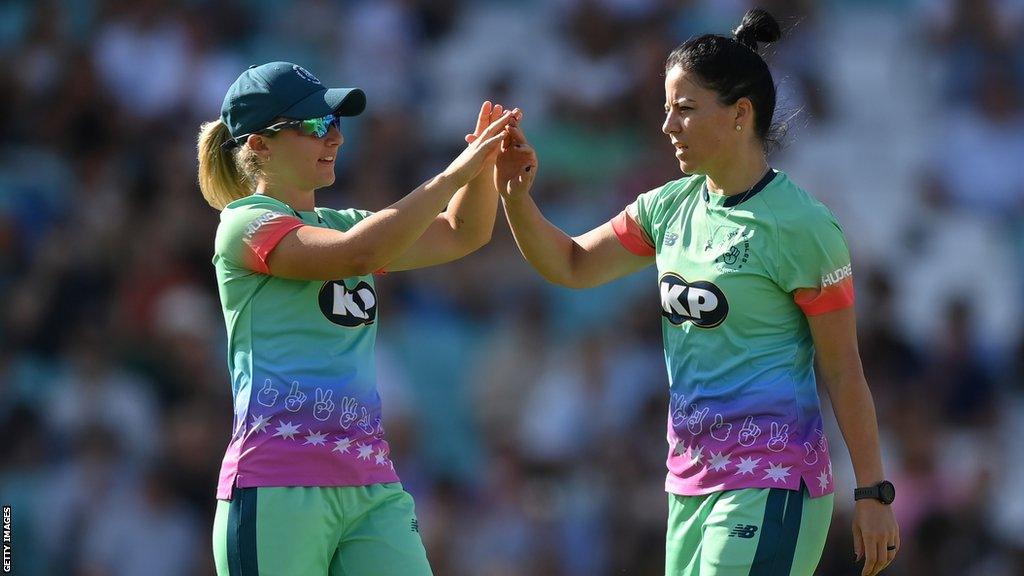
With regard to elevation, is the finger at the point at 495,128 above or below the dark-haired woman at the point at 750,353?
above

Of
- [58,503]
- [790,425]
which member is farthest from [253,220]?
[58,503]

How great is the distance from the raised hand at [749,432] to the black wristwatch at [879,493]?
30 cm

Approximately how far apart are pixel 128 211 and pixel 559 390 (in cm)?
271

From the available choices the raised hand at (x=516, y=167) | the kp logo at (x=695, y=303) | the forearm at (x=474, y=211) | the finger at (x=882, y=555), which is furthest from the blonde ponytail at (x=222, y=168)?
the finger at (x=882, y=555)

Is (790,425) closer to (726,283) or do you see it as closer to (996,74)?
(726,283)

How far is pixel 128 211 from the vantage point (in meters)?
8.24

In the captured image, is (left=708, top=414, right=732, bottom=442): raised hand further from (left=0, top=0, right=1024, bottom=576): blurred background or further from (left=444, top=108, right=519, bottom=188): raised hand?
(left=0, top=0, right=1024, bottom=576): blurred background

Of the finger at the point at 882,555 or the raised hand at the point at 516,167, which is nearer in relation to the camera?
the finger at the point at 882,555

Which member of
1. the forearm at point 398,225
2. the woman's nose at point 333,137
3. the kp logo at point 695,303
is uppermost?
the woman's nose at point 333,137

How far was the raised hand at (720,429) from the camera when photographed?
3.77 meters

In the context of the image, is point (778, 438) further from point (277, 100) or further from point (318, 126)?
point (277, 100)

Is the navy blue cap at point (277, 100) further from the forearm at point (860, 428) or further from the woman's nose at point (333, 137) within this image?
the forearm at point (860, 428)

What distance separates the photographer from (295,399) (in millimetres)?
3678

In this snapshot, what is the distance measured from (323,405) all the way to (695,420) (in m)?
0.99
